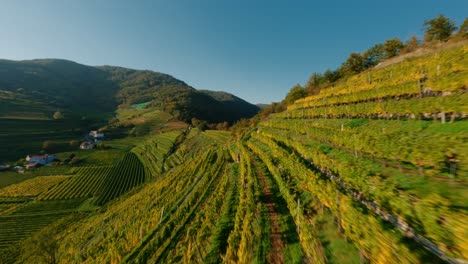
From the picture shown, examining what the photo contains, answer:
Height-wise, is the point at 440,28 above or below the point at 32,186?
above

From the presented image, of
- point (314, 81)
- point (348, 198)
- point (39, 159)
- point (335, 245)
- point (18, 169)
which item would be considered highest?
point (314, 81)

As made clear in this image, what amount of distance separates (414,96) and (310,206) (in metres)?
21.1

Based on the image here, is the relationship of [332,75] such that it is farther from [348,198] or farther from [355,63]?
[348,198]

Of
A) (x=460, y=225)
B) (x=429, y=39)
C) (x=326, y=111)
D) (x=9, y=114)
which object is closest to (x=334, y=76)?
(x=429, y=39)

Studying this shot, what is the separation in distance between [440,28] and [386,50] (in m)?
13.0

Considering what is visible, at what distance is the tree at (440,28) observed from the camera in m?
50.2

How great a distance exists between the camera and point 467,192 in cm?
995

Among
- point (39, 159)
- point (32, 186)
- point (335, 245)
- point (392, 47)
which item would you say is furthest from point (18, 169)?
point (392, 47)

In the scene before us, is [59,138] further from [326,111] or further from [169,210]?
[326,111]

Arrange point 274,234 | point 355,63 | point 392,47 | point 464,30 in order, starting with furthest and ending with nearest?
point 355,63
point 392,47
point 464,30
point 274,234

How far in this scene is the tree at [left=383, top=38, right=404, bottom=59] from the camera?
61.0 metres

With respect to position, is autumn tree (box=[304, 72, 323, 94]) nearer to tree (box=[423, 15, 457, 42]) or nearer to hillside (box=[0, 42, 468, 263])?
tree (box=[423, 15, 457, 42])

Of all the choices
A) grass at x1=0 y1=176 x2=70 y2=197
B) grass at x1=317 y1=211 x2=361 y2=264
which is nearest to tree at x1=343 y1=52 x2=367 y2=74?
grass at x1=317 y1=211 x2=361 y2=264

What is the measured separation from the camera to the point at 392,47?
6194 cm
